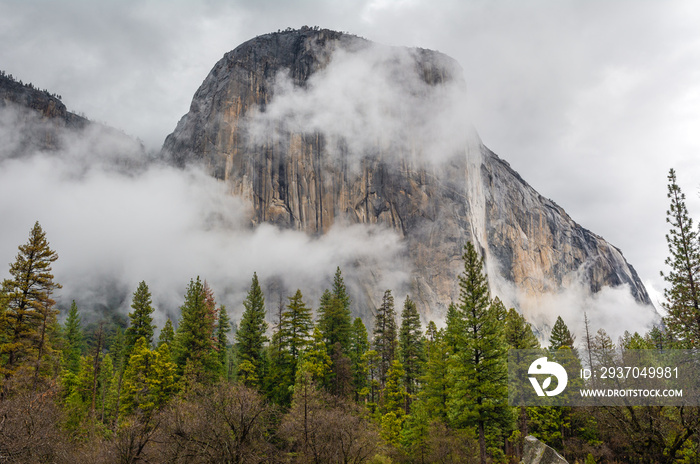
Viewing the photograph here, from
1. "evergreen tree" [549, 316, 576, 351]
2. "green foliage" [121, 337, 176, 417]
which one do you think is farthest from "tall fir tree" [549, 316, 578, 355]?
"green foliage" [121, 337, 176, 417]

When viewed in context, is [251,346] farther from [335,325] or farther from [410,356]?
[410,356]

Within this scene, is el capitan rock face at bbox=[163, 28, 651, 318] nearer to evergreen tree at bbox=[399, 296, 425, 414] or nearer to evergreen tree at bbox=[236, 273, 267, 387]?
evergreen tree at bbox=[399, 296, 425, 414]

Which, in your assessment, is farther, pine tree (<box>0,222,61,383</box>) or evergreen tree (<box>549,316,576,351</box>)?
evergreen tree (<box>549,316,576,351</box>)

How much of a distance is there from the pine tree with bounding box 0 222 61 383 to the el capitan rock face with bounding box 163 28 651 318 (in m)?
73.0

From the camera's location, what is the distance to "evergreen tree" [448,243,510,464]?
24656 mm

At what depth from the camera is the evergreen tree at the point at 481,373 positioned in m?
24.7

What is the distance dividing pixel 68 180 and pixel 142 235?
2336 inches

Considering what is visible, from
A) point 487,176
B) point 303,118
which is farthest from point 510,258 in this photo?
point 303,118

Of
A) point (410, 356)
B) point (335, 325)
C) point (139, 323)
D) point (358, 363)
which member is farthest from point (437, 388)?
point (139, 323)

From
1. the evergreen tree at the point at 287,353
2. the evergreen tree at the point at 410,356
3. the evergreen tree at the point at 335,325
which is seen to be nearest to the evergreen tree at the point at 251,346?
the evergreen tree at the point at 287,353

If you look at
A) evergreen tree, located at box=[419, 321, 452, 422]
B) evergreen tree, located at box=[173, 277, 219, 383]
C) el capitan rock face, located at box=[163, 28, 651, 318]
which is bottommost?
evergreen tree, located at box=[419, 321, 452, 422]

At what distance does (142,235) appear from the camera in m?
131

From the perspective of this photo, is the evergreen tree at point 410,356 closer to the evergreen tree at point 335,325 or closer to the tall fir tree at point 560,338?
the evergreen tree at point 335,325

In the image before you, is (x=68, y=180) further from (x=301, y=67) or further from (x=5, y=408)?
(x=5, y=408)
